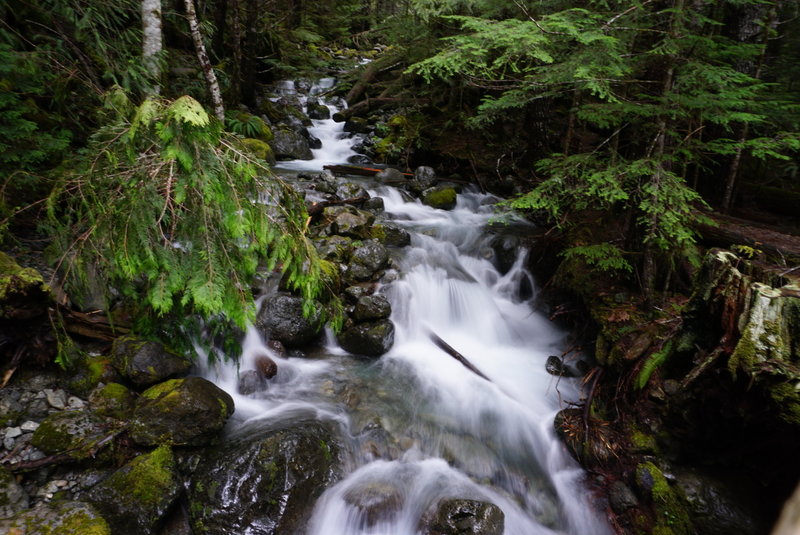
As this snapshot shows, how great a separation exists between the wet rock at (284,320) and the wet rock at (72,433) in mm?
2193

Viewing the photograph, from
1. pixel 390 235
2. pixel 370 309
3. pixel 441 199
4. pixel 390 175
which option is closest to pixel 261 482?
pixel 370 309

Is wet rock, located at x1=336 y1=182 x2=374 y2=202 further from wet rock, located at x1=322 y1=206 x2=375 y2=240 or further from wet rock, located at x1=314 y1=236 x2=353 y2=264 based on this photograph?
wet rock, located at x1=314 y1=236 x2=353 y2=264

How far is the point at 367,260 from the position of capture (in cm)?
708

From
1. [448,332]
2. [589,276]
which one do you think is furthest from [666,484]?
[448,332]

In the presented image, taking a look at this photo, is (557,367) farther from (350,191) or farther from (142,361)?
(350,191)

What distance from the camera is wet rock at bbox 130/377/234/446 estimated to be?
3742 millimetres

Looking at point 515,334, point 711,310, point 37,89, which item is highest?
point 37,89

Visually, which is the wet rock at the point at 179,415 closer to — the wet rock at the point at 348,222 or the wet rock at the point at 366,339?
the wet rock at the point at 366,339

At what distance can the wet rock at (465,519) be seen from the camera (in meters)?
3.64

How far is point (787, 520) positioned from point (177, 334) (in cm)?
504

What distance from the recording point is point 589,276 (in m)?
6.34

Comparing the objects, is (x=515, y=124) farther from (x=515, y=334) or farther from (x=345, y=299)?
(x=345, y=299)

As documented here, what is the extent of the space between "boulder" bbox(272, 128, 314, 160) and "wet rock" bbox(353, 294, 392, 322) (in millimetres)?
8006

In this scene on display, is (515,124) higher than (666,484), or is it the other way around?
(515,124)
